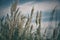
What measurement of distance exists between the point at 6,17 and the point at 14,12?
0.13m

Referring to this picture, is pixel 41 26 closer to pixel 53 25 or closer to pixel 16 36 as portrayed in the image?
pixel 53 25

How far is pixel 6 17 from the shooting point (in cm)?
206

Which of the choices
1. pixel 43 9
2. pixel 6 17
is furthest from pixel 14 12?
pixel 43 9

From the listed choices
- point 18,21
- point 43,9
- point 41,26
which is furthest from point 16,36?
point 43,9

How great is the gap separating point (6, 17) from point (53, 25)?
64 centimetres

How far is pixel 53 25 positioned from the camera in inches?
82.7

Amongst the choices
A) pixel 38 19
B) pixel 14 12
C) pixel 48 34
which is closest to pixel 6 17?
pixel 14 12

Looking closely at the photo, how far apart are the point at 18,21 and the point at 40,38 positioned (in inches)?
14.4

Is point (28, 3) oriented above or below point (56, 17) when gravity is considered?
above

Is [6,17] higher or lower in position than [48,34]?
higher

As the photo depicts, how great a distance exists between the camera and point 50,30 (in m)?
2.09

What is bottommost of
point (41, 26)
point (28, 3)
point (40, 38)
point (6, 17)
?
point (40, 38)

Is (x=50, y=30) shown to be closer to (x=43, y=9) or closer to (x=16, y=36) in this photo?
(x=43, y=9)

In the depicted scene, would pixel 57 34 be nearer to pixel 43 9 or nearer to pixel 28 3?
pixel 43 9
